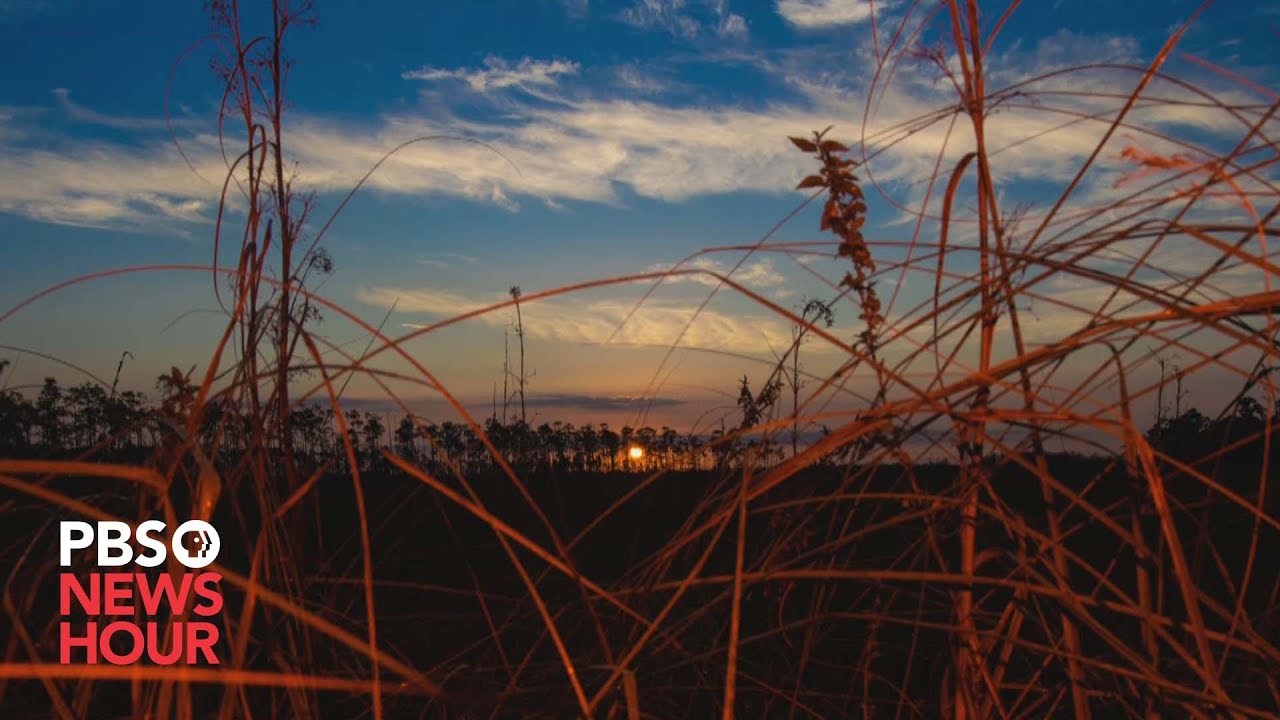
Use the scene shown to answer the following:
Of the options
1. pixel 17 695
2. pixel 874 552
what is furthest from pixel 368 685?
pixel 874 552

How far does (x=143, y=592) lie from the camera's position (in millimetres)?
1238

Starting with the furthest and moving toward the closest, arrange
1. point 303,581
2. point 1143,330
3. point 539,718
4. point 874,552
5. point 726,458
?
point 874,552, point 303,581, point 539,718, point 726,458, point 1143,330

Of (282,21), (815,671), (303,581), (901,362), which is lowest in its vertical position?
(815,671)

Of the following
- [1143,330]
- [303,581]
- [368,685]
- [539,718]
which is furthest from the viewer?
[303,581]

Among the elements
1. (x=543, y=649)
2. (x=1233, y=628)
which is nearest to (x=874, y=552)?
(x=543, y=649)

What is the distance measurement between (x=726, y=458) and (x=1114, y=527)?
0.60 metres

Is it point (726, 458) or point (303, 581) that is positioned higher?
point (726, 458)

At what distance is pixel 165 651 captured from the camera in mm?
1121

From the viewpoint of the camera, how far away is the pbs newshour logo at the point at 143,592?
1.04 meters

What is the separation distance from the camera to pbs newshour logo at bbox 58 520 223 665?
41.1 inches

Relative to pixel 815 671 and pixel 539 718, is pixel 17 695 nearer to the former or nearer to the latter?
pixel 539 718

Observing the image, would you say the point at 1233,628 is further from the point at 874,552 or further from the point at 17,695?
the point at 874,552

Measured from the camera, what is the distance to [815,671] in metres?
2.74

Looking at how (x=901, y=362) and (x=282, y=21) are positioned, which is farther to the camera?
(x=282, y=21)
